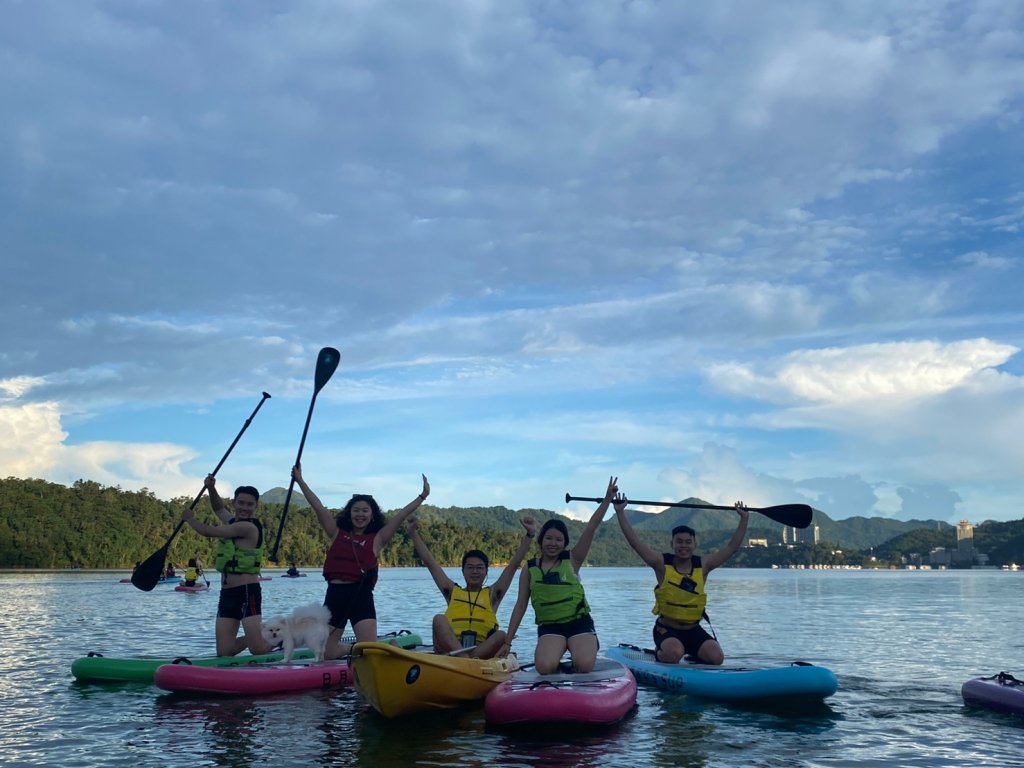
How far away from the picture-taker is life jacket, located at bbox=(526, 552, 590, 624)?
30.8 feet

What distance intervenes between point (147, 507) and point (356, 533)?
99.4 m

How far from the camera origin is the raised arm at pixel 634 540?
381 inches

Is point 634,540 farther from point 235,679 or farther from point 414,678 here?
point 235,679

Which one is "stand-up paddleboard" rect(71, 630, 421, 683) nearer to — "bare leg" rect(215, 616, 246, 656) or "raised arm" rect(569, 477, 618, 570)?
"bare leg" rect(215, 616, 246, 656)

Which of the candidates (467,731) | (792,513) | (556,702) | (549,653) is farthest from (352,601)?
(792,513)

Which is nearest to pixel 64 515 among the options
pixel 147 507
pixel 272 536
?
pixel 147 507

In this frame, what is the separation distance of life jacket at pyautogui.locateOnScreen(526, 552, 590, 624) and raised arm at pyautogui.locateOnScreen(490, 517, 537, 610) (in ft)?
0.82

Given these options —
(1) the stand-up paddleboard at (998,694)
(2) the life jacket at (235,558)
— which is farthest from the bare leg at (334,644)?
(1) the stand-up paddleboard at (998,694)

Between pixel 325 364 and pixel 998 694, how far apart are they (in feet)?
31.8

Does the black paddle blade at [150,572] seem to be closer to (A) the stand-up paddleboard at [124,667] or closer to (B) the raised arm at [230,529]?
(A) the stand-up paddleboard at [124,667]

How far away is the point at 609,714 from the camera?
8.33 meters

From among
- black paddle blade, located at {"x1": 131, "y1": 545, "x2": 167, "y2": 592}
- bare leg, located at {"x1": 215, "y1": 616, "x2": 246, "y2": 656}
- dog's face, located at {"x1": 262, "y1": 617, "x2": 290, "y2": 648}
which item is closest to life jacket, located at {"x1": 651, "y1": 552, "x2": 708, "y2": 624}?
dog's face, located at {"x1": 262, "y1": 617, "x2": 290, "y2": 648}

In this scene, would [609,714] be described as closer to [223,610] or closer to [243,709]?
[243,709]

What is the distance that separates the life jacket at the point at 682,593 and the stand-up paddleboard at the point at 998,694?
3226 mm
